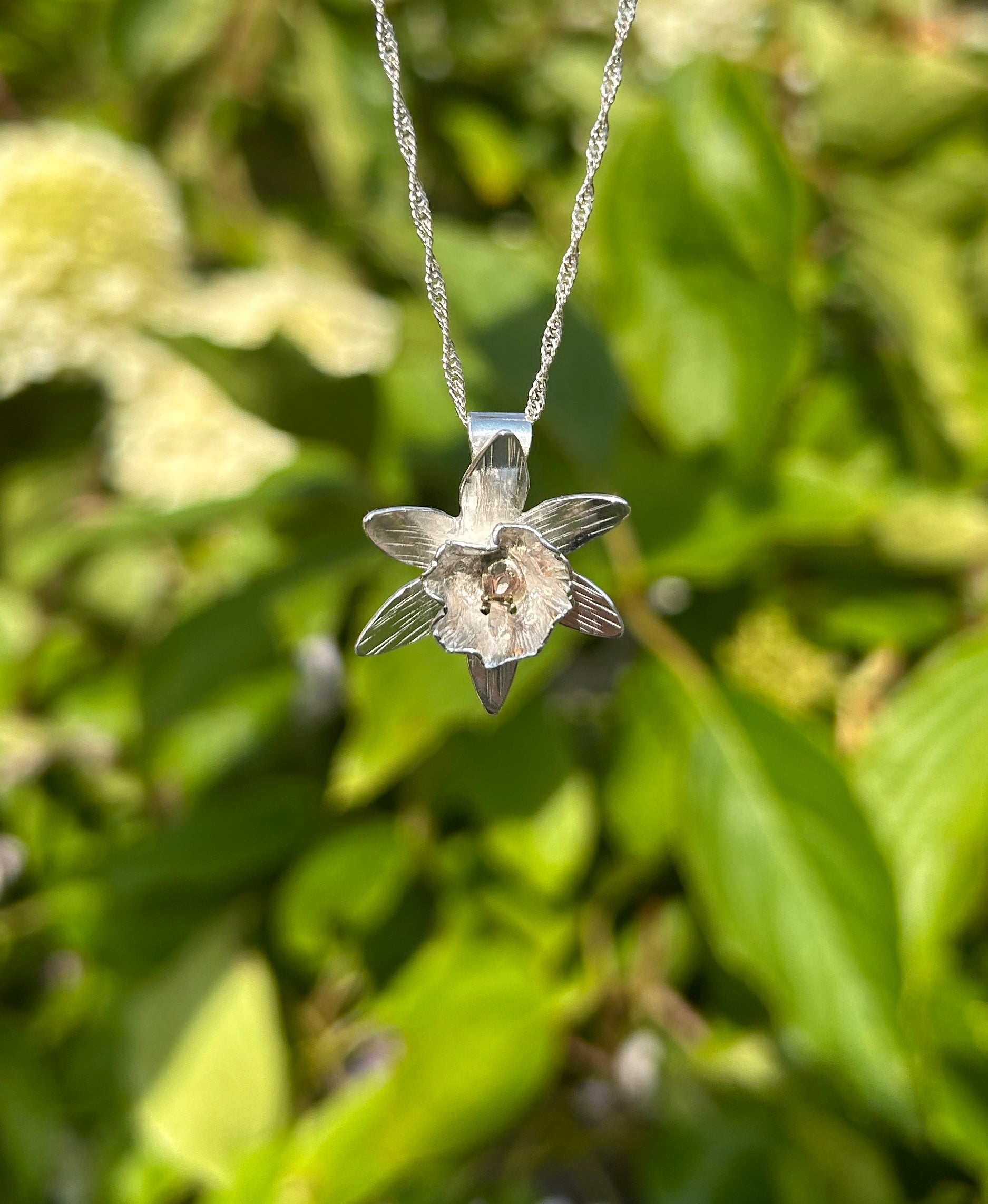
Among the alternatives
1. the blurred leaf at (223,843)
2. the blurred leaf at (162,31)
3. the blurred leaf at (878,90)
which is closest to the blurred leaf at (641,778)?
the blurred leaf at (223,843)

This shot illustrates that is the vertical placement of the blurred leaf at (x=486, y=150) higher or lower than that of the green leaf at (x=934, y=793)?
higher

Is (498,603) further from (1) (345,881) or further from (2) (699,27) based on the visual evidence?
(2) (699,27)

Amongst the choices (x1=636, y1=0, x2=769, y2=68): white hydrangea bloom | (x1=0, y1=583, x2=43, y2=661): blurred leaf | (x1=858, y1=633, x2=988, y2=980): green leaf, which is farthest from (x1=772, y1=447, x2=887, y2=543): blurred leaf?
(x1=0, y1=583, x2=43, y2=661): blurred leaf

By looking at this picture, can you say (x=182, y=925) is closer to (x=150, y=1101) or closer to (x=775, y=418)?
(x=150, y=1101)

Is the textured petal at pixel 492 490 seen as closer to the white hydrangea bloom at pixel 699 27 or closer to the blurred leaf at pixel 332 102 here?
the blurred leaf at pixel 332 102

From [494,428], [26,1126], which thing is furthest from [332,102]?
[26,1126]

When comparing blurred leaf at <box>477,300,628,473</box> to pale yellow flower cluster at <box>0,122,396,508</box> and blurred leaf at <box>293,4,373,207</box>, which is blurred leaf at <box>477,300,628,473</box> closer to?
pale yellow flower cluster at <box>0,122,396,508</box>

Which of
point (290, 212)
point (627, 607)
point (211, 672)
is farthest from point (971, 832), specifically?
point (290, 212)
